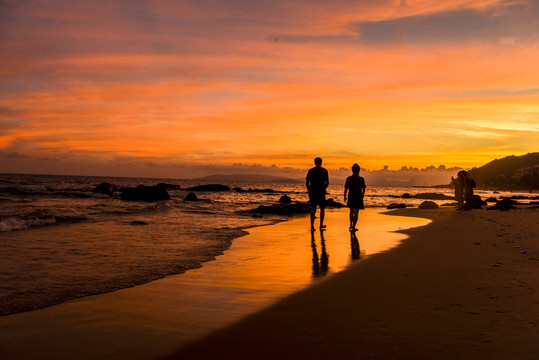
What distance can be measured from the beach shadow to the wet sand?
316mm

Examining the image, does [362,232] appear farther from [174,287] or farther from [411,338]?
[411,338]

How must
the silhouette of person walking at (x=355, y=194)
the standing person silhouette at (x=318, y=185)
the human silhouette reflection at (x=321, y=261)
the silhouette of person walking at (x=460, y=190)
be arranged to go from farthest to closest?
the silhouette of person walking at (x=460, y=190) < the standing person silhouette at (x=318, y=185) < the silhouette of person walking at (x=355, y=194) < the human silhouette reflection at (x=321, y=261)

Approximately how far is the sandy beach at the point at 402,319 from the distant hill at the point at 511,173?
137302 mm

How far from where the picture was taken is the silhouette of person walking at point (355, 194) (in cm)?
1366

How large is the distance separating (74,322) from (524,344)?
429 cm

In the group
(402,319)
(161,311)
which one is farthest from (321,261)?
(161,311)

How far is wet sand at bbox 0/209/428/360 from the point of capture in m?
3.48

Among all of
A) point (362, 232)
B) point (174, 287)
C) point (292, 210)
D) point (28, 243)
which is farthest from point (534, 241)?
point (292, 210)

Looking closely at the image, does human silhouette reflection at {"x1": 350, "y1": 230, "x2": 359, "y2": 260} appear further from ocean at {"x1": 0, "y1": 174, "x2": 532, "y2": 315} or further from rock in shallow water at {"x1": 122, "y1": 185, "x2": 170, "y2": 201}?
rock in shallow water at {"x1": 122, "y1": 185, "x2": 170, "y2": 201}

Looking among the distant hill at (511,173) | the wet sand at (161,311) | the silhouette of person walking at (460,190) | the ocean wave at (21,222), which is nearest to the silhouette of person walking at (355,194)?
the wet sand at (161,311)

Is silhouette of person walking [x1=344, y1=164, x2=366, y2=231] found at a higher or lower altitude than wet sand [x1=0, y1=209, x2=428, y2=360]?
higher

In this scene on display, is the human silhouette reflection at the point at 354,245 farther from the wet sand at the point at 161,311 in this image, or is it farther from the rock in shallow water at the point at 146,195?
the rock in shallow water at the point at 146,195

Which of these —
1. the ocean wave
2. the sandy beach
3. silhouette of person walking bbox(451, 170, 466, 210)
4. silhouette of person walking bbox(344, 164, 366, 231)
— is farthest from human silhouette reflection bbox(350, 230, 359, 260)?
silhouette of person walking bbox(451, 170, 466, 210)

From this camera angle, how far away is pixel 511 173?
14875cm
